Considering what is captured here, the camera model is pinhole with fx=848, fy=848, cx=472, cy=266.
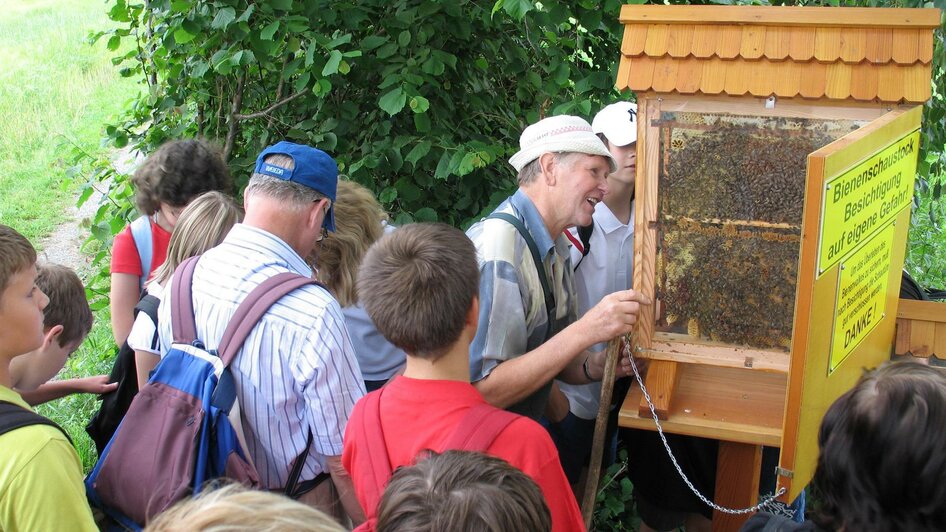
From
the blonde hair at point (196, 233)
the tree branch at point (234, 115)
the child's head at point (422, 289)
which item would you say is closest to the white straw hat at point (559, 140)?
the child's head at point (422, 289)

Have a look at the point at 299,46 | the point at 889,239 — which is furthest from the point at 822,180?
the point at 299,46

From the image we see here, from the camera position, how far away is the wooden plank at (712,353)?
278 centimetres

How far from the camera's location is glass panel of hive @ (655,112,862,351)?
2.65m

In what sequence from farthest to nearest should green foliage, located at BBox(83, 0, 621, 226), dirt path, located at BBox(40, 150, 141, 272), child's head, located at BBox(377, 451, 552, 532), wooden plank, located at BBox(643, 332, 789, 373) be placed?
dirt path, located at BBox(40, 150, 141, 272)
green foliage, located at BBox(83, 0, 621, 226)
wooden plank, located at BBox(643, 332, 789, 373)
child's head, located at BBox(377, 451, 552, 532)

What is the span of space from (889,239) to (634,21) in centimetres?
104

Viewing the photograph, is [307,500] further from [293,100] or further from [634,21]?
[293,100]

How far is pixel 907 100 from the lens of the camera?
8.04 feet

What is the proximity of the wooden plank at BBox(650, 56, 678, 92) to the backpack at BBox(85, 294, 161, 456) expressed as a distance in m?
1.82

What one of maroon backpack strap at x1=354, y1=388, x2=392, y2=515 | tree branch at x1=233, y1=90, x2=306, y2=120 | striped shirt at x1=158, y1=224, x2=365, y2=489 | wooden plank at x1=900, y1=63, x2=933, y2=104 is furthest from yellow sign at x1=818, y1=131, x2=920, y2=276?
tree branch at x1=233, y1=90, x2=306, y2=120

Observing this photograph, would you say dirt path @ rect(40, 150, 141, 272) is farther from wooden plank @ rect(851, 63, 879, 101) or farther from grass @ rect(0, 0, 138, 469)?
wooden plank @ rect(851, 63, 879, 101)

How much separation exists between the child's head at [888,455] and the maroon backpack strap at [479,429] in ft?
2.25

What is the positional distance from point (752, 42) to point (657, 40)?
28 cm

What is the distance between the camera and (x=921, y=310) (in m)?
2.88

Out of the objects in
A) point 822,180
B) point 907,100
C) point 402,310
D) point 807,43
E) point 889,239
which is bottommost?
point 402,310
